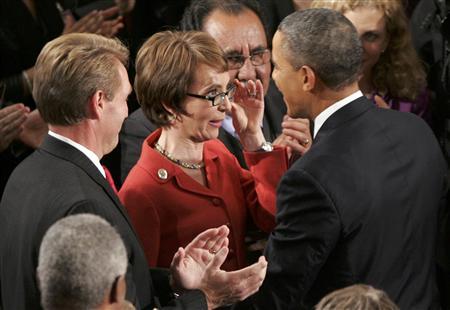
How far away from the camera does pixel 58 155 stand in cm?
276

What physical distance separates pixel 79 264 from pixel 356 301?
70cm

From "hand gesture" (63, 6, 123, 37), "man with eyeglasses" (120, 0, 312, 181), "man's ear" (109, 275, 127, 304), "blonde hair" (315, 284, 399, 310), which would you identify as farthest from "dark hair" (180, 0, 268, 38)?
"man's ear" (109, 275, 127, 304)

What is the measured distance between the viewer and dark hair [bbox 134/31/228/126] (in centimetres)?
318

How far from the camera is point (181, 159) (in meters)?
3.28

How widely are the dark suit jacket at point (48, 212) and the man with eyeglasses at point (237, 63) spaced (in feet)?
3.61

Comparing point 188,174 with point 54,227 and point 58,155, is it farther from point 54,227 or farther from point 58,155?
point 54,227

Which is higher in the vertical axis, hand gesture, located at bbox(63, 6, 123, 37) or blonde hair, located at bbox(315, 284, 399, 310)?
blonde hair, located at bbox(315, 284, 399, 310)

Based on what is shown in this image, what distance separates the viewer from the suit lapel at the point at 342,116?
10.4ft

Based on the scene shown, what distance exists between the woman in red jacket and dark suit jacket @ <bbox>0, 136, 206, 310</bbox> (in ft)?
1.15

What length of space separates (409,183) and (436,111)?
180cm

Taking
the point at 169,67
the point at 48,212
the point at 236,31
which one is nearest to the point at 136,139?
the point at 236,31

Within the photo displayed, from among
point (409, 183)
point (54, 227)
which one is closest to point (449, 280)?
point (409, 183)

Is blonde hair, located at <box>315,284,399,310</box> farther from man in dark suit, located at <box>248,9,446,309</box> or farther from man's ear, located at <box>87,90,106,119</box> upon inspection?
man's ear, located at <box>87,90,106,119</box>

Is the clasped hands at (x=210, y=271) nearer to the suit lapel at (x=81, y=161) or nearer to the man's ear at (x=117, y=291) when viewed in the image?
the suit lapel at (x=81, y=161)
